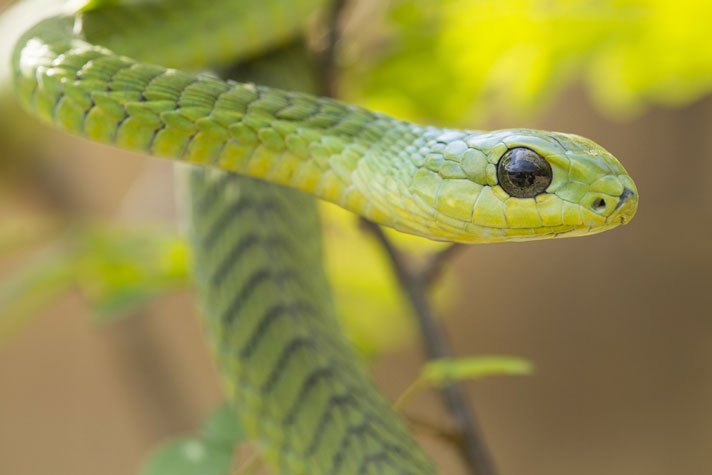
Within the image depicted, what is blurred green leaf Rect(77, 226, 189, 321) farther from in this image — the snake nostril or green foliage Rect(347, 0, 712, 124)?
the snake nostril

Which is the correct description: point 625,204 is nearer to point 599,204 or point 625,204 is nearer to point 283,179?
point 599,204

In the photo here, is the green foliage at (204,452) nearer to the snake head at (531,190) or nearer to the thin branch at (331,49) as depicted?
the snake head at (531,190)

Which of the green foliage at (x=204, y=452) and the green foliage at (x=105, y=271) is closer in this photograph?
the green foliage at (x=204, y=452)

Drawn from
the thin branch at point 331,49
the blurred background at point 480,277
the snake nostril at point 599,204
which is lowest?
the blurred background at point 480,277

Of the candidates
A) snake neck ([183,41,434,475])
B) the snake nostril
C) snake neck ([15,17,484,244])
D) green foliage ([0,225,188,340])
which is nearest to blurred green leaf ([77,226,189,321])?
green foliage ([0,225,188,340])

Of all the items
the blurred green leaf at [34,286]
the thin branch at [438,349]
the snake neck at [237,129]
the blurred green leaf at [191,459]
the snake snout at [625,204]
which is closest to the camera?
the snake snout at [625,204]

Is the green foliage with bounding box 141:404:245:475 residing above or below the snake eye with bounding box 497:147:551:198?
below

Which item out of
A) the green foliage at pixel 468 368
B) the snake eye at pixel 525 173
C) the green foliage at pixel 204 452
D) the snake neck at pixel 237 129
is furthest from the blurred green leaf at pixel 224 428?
the snake eye at pixel 525 173
